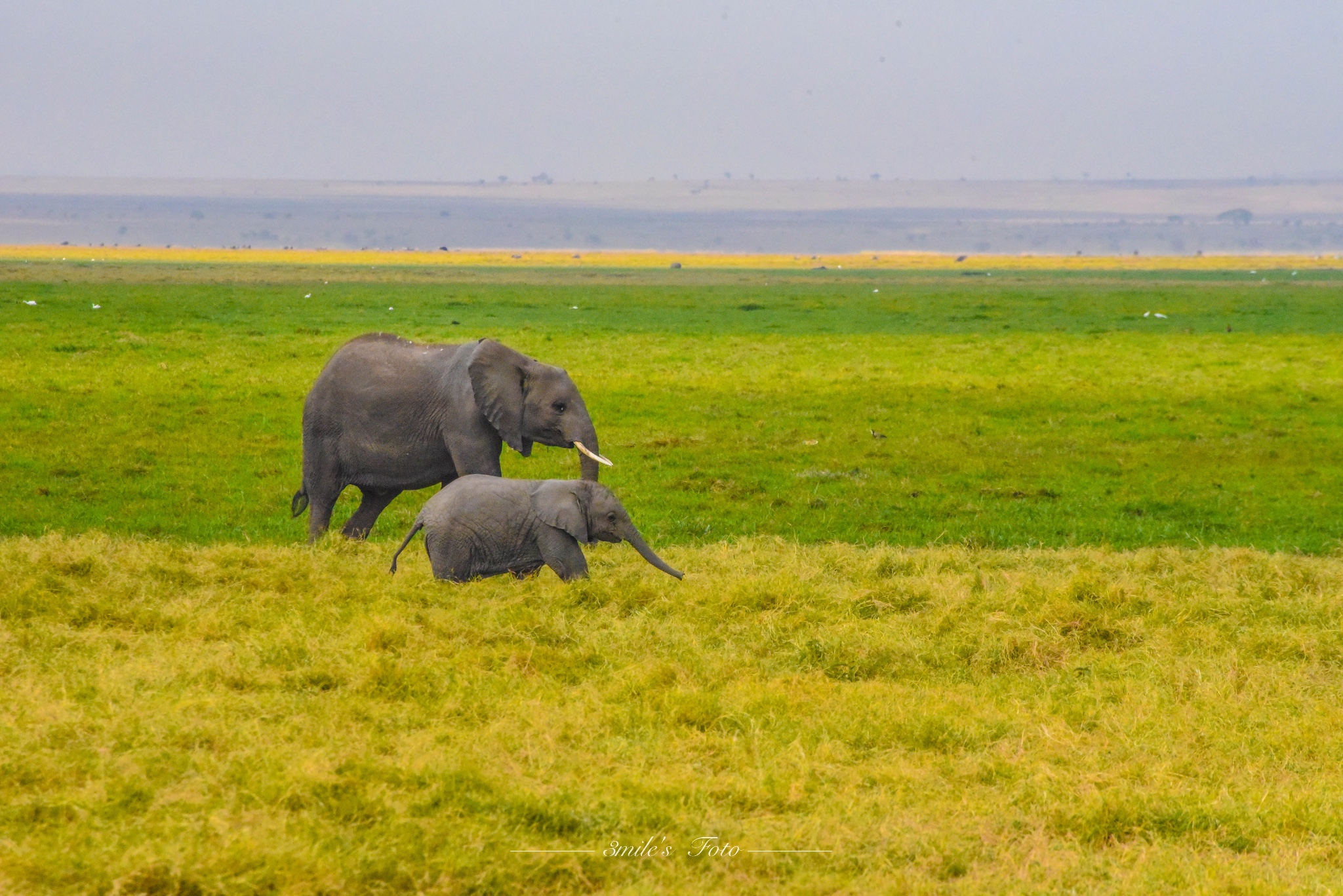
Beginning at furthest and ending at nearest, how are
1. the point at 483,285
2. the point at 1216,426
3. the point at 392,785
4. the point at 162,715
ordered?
the point at 483,285, the point at 1216,426, the point at 162,715, the point at 392,785

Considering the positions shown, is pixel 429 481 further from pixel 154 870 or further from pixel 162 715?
pixel 154 870

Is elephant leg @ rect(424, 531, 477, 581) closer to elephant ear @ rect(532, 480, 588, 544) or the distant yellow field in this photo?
elephant ear @ rect(532, 480, 588, 544)

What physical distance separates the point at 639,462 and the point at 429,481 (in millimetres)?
A: 6939

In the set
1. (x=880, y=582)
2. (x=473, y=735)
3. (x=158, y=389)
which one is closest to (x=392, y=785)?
(x=473, y=735)

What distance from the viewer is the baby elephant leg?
11273 millimetres

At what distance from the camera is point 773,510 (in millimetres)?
16719

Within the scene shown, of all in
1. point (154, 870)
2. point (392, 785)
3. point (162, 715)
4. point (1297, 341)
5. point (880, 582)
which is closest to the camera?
point (154, 870)

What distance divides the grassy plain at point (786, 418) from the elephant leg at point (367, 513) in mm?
715

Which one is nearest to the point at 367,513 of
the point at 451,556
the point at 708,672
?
→ the point at 451,556

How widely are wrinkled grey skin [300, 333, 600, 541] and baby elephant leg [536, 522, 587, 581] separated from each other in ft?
2.76

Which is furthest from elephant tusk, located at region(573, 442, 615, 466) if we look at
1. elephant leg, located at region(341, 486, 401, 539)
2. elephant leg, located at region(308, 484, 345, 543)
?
elephant leg, located at region(308, 484, 345, 543)

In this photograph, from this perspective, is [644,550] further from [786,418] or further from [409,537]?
[786,418]

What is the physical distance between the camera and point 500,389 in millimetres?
12461

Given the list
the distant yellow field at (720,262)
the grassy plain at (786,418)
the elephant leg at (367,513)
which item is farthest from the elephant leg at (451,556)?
the distant yellow field at (720,262)
